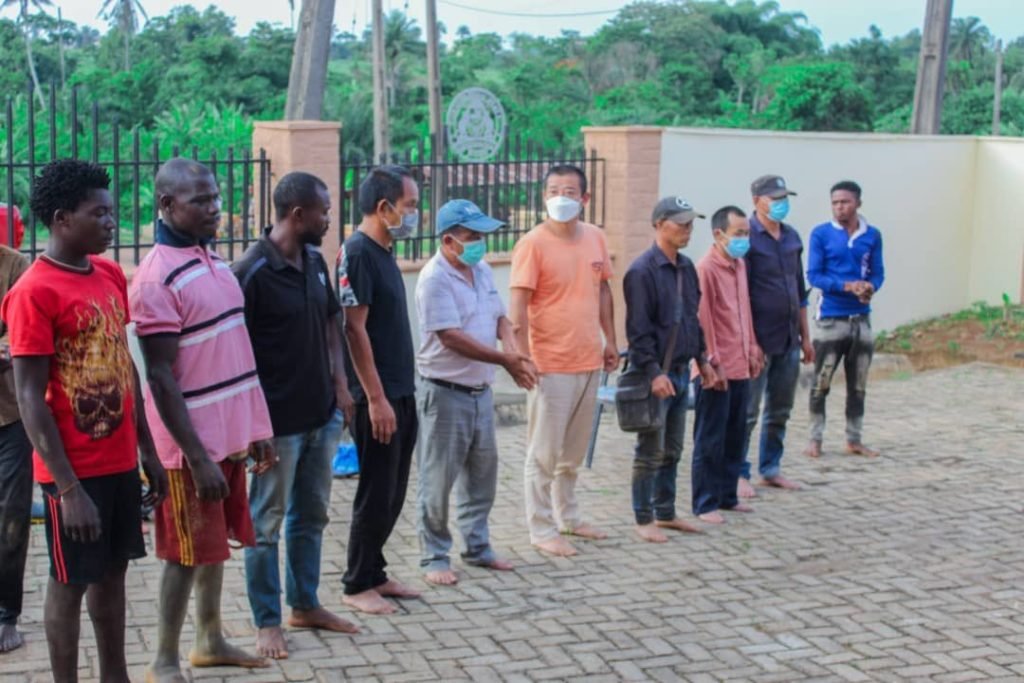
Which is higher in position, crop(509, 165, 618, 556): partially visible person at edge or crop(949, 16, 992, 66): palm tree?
crop(949, 16, 992, 66): palm tree

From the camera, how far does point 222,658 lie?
5.34 meters

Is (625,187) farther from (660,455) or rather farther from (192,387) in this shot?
(192,387)

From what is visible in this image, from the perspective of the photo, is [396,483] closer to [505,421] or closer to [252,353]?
[252,353]

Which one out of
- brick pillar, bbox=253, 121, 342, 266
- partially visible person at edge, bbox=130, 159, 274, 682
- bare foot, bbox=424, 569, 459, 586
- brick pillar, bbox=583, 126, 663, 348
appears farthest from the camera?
brick pillar, bbox=583, 126, 663, 348

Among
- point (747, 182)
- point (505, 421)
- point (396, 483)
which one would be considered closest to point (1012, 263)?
point (747, 182)

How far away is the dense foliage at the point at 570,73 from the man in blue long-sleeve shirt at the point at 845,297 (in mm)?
21030

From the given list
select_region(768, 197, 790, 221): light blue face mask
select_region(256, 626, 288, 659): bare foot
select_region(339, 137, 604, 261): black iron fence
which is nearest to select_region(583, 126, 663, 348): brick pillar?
select_region(339, 137, 604, 261): black iron fence

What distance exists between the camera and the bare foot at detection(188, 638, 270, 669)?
17.5 feet

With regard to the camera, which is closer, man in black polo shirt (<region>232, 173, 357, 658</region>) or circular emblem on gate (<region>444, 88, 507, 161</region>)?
man in black polo shirt (<region>232, 173, 357, 658</region>)

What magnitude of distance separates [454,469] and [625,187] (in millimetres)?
6135

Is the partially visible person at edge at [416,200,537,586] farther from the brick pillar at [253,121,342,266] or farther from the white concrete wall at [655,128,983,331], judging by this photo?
the white concrete wall at [655,128,983,331]

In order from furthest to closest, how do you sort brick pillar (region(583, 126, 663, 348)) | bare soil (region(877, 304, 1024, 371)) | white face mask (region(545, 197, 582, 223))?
bare soil (region(877, 304, 1024, 371)), brick pillar (region(583, 126, 663, 348)), white face mask (region(545, 197, 582, 223))

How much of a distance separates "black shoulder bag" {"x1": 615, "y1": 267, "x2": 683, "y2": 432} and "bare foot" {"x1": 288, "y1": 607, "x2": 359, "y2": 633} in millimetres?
1989

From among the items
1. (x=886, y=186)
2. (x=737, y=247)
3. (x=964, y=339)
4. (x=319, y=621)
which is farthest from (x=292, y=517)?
(x=964, y=339)
